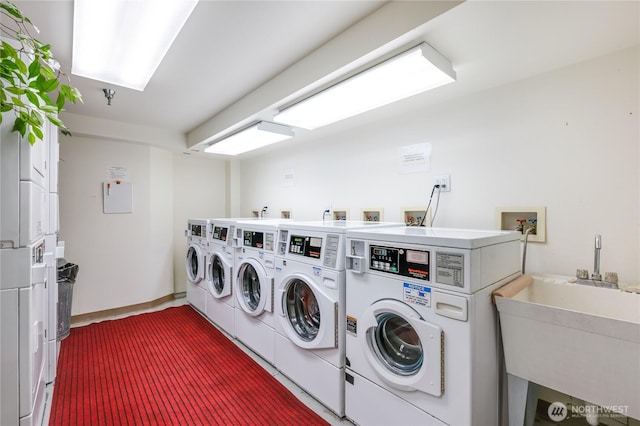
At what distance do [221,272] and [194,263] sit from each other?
31.5 inches

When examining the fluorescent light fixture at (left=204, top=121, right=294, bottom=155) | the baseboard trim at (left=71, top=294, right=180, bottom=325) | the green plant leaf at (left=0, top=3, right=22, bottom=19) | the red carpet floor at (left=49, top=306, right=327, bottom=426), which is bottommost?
the red carpet floor at (left=49, top=306, right=327, bottom=426)

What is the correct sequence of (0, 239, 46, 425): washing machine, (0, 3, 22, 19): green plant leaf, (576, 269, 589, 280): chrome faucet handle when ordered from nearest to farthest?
(0, 3, 22, 19): green plant leaf, (0, 239, 46, 425): washing machine, (576, 269, 589, 280): chrome faucet handle

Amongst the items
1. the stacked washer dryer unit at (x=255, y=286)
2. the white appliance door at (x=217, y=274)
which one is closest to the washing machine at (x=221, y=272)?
the white appliance door at (x=217, y=274)

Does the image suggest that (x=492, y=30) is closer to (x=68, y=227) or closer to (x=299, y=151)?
(x=299, y=151)

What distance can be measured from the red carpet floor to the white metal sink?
1284mm

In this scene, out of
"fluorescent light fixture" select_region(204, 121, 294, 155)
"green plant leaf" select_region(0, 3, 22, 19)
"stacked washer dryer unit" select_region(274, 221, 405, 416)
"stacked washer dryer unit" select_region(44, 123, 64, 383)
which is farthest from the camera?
"fluorescent light fixture" select_region(204, 121, 294, 155)

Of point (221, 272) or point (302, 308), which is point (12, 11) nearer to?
point (302, 308)

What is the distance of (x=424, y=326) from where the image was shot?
1375 mm

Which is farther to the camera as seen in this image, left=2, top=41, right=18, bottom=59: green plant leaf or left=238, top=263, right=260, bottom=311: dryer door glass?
left=238, top=263, right=260, bottom=311: dryer door glass

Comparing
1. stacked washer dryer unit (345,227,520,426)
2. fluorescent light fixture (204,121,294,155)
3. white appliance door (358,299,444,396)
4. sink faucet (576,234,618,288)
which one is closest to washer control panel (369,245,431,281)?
stacked washer dryer unit (345,227,520,426)

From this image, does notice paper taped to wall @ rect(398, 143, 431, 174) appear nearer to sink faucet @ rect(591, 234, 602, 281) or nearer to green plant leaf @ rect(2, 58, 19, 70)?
sink faucet @ rect(591, 234, 602, 281)

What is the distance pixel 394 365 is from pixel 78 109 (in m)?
3.91

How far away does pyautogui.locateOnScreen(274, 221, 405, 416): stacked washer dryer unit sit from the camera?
6.02ft

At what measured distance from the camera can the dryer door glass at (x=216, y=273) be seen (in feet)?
10.9
